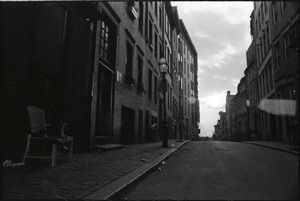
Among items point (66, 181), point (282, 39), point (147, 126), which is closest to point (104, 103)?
point (66, 181)

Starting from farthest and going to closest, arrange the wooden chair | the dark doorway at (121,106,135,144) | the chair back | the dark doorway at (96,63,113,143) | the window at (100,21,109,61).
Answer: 1. the dark doorway at (121,106,135,144)
2. the window at (100,21,109,61)
3. the dark doorway at (96,63,113,143)
4. the chair back
5. the wooden chair

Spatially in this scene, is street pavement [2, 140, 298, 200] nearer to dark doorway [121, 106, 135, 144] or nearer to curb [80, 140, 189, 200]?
curb [80, 140, 189, 200]

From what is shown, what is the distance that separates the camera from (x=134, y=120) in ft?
42.4

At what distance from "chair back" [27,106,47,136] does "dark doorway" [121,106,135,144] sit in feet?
20.6

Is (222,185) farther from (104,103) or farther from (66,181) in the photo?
(104,103)

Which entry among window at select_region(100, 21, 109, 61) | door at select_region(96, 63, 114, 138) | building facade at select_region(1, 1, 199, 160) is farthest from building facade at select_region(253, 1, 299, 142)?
window at select_region(100, 21, 109, 61)

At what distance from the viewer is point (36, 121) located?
496 cm

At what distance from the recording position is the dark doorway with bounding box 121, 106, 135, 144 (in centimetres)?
1162

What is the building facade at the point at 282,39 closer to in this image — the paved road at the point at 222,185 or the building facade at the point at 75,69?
the paved road at the point at 222,185

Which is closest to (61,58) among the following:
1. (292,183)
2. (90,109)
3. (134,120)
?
(90,109)

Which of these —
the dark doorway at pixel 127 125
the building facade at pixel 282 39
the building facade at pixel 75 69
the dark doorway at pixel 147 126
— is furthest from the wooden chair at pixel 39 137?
the dark doorway at pixel 147 126

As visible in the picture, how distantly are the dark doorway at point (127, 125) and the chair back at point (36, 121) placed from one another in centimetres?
627

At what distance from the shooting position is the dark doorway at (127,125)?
11.6 meters

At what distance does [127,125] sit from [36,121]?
7347 millimetres
